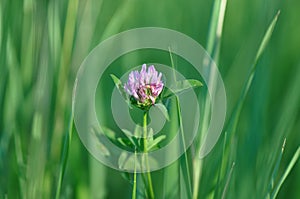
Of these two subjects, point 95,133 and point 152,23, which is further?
point 152,23

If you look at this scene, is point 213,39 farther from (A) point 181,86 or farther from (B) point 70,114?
(B) point 70,114

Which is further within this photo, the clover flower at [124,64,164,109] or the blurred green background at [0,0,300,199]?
the blurred green background at [0,0,300,199]

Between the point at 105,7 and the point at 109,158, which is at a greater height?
the point at 105,7

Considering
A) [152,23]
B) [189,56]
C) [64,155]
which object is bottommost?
[64,155]

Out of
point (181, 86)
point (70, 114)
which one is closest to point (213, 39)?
point (181, 86)

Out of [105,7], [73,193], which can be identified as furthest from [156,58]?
[73,193]

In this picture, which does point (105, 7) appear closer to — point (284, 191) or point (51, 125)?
point (51, 125)
